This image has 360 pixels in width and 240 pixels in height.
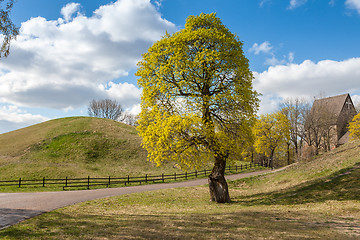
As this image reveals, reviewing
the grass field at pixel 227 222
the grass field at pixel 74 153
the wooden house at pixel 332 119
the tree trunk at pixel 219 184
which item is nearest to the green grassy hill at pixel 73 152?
the grass field at pixel 74 153

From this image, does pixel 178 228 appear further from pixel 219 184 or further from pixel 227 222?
pixel 219 184

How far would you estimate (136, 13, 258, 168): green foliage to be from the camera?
1675cm

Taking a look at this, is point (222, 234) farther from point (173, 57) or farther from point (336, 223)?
point (173, 57)

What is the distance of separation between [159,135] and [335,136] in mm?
53799

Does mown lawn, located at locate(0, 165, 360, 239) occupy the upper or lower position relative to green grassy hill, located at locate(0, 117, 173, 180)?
lower

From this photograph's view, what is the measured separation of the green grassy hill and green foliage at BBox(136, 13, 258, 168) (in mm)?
25713

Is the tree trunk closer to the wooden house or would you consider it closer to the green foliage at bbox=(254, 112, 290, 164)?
the green foliage at bbox=(254, 112, 290, 164)

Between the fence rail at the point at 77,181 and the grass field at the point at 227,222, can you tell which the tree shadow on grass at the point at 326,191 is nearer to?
the grass field at the point at 227,222

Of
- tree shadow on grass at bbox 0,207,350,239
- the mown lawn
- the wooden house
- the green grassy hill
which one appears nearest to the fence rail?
the green grassy hill

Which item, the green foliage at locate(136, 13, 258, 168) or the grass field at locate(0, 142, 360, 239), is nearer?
the grass field at locate(0, 142, 360, 239)

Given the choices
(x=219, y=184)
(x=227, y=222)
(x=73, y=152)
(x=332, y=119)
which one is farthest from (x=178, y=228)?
(x=332, y=119)

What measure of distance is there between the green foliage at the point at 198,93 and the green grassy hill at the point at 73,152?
84.4 ft

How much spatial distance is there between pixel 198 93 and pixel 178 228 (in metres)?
10.1

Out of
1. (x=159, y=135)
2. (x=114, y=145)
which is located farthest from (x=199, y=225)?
(x=114, y=145)
